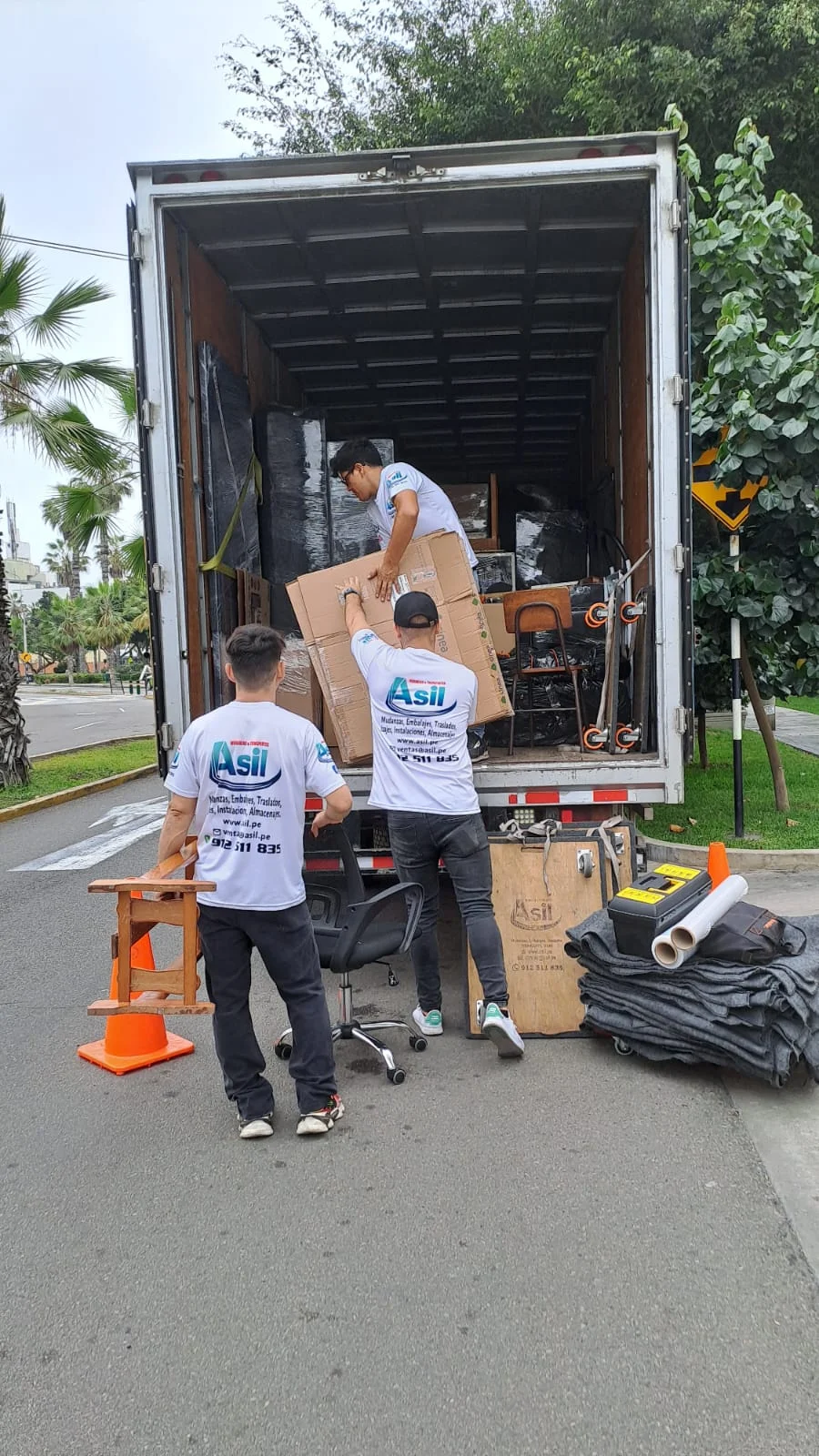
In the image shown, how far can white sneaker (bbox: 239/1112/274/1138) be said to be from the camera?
347 centimetres

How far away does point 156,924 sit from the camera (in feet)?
11.2

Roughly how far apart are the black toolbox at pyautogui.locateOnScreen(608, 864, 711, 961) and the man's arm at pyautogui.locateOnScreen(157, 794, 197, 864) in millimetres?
1628

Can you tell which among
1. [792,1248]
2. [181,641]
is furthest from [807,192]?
[792,1248]

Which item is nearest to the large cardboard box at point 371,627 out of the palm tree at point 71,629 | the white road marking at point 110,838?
the white road marking at point 110,838

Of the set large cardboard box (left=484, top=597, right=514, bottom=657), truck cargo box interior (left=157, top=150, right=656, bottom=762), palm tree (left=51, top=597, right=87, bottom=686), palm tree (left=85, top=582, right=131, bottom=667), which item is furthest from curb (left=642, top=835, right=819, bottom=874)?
palm tree (left=51, top=597, right=87, bottom=686)

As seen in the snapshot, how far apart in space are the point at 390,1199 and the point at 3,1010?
2.69m

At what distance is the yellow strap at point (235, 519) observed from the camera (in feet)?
17.8

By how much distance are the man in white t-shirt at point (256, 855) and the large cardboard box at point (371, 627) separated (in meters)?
1.25

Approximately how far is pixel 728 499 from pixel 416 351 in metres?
2.46

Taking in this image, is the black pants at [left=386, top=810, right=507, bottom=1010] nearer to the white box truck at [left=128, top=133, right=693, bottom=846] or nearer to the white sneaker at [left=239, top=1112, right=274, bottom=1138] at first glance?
the white box truck at [left=128, top=133, right=693, bottom=846]

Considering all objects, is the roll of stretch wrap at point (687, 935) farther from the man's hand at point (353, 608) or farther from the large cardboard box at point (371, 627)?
the man's hand at point (353, 608)

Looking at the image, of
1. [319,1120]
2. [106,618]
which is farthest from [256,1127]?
[106,618]

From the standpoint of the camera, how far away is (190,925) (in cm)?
339

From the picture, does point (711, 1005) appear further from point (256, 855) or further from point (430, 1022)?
point (256, 855)
